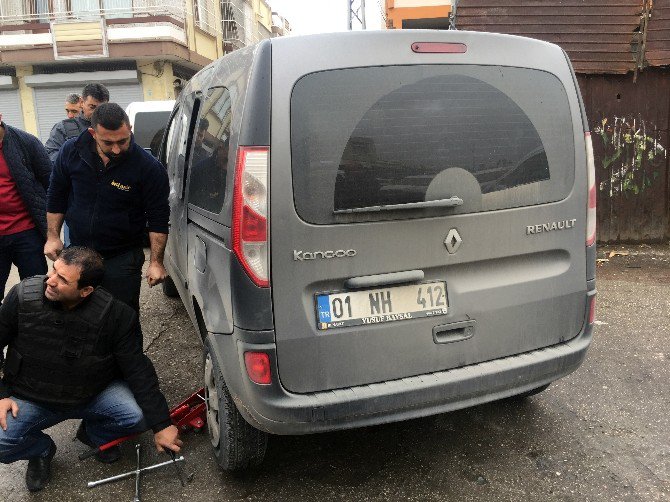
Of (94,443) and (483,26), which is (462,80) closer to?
(94,443)

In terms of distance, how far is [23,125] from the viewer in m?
18.4

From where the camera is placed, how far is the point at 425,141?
2.27 meters

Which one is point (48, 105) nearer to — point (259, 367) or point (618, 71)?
point (618, 71)

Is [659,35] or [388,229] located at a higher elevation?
[659,35]

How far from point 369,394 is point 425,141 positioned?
102cm

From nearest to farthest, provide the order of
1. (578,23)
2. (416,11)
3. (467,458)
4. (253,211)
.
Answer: (253,211), (467,458), (578,23), (416,11)

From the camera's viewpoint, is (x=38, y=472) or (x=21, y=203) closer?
(x=38, y=472)

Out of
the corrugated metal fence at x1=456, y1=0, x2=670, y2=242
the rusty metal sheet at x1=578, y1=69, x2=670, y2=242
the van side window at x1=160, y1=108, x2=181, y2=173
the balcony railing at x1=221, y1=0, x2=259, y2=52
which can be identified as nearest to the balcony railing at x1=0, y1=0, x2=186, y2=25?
the balcony railing at x1=221, y1=0, x2=259, y2=52

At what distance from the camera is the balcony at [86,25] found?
1738 cm

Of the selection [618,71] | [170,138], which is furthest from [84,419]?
[618,71]

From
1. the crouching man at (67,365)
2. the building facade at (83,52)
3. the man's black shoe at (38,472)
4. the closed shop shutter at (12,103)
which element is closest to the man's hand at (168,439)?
the crouching man at (67,365)

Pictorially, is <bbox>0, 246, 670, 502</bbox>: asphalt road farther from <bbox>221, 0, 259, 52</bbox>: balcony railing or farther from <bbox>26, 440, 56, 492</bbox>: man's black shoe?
<bbox>221, 0, 259, 52</bbox>: balcony railing

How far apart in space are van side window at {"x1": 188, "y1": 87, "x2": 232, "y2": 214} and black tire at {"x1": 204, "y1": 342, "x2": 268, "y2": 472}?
2.47 ft

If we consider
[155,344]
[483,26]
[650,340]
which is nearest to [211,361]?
Answer: [155,344]
